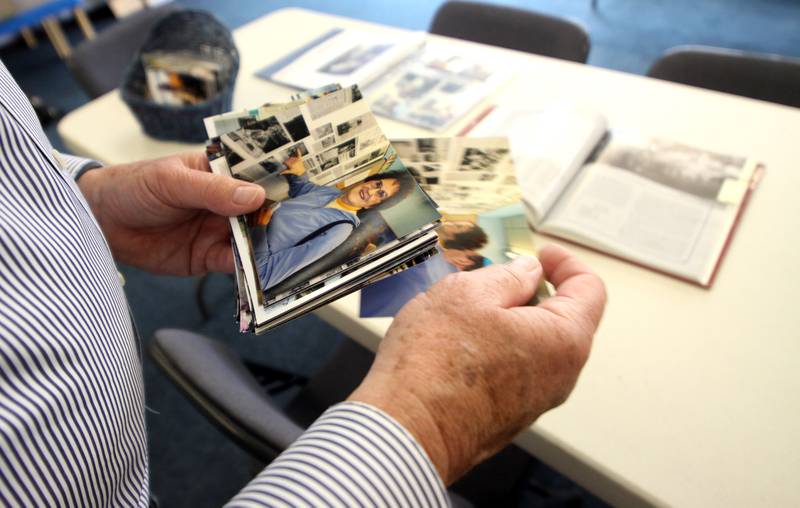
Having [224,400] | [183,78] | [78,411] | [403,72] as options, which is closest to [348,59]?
[403,72]

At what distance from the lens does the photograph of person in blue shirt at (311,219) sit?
0.58 meters

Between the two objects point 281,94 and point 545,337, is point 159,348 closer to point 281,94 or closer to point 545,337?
point 545,337

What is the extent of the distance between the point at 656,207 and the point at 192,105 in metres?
0.93

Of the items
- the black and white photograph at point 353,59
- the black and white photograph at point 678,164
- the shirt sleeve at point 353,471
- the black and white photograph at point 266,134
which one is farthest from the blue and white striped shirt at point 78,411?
the black and white photograph at point 353,59

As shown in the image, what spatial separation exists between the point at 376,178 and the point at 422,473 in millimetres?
380

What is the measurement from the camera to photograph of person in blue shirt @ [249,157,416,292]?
1.90ft

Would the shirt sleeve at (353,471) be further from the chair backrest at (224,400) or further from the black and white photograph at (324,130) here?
the black and white photograph at (324,130)

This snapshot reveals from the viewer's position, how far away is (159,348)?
25.3 inches

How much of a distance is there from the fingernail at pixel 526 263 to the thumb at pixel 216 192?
0.34 metres

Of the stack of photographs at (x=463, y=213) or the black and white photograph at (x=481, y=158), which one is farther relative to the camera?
the black and white photograph at (x=481, y=158)

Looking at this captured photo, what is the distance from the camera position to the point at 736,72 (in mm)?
1059

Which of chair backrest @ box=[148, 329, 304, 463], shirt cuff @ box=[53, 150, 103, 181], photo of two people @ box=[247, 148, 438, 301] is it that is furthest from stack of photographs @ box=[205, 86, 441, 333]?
shirt cuff @ box=[53, 150, 103, 181]

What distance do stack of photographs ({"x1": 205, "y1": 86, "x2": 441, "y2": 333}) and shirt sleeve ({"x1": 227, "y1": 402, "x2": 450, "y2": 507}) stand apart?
0.18 metres

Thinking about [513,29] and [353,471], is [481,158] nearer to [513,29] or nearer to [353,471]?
[353,471]
